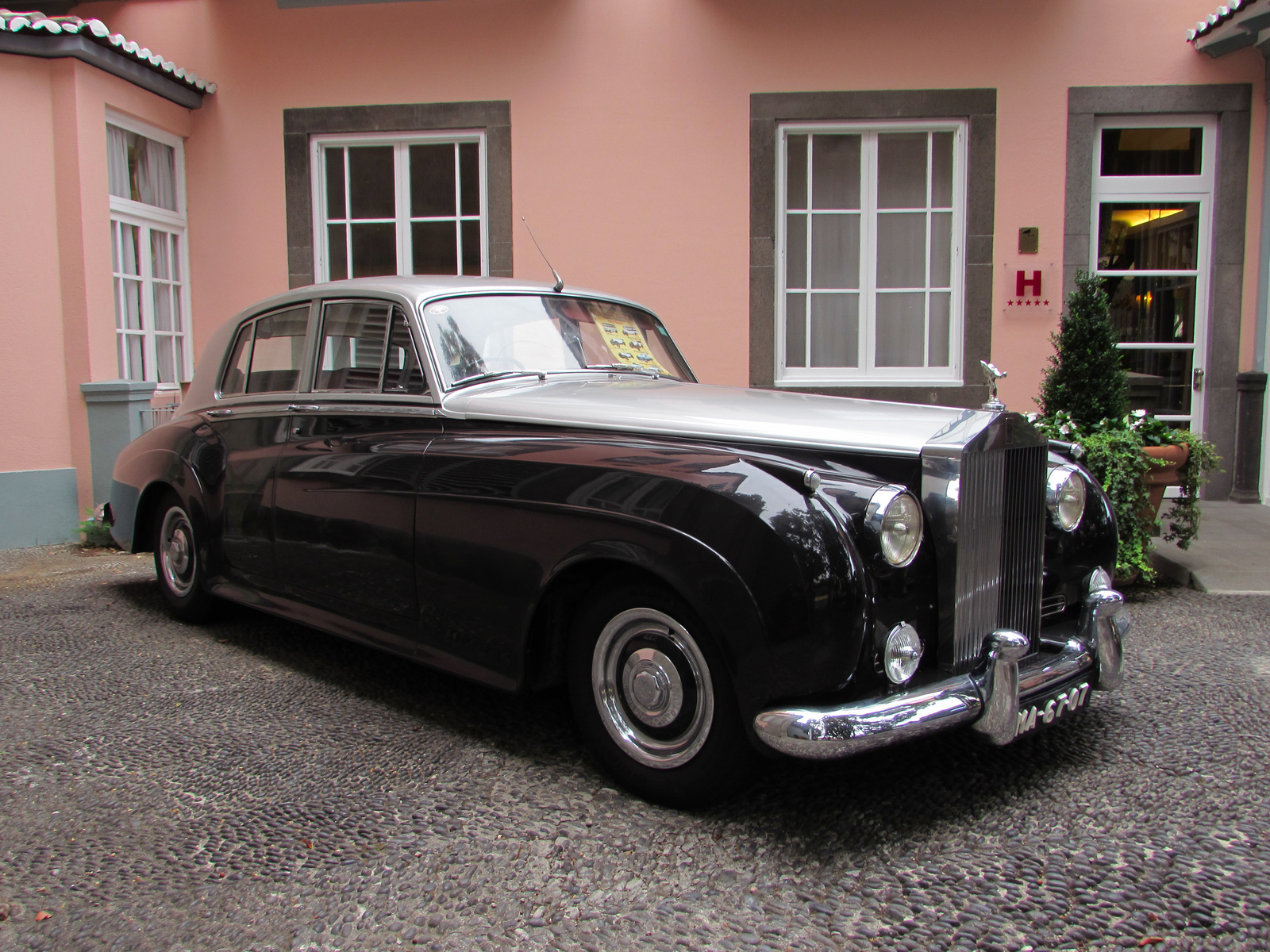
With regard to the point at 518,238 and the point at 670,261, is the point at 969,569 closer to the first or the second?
the point at 670,261

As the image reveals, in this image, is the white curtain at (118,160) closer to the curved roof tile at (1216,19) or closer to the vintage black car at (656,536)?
the vintage black car at (656,536)

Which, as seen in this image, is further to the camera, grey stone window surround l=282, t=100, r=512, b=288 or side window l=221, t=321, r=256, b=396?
grey stone window surround l=282, t=100, r=512, b=288

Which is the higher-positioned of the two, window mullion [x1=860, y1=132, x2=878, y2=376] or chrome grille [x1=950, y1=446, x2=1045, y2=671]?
window mullion [x1=860, y1=132, x2=878, y2=376]

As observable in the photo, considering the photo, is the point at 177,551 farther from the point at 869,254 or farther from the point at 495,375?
the point at 869,254

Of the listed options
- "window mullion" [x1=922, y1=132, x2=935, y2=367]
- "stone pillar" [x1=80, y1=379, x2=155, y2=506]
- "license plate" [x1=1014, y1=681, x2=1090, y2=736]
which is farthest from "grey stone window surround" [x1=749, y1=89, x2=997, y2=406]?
"license plate" [x1=1014, y1=681, x2=1090, y2=736]

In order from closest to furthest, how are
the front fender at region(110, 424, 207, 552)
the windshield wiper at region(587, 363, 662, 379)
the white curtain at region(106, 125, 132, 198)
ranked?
the windshield wiper at region(587, 363, 662, 379)
the front fender at region(110, 424, 207, 552)
the white curtain at region(106, 125, 132, 198)

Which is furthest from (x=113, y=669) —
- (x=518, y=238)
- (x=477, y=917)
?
(x=518, y=238)

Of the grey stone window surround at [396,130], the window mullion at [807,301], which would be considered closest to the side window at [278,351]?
the grey stone window surround at [396,130]

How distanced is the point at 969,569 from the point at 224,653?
3160 millimetres

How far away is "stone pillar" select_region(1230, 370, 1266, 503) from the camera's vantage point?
7.56 metres

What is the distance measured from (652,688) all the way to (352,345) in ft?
6.33

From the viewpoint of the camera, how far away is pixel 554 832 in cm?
250

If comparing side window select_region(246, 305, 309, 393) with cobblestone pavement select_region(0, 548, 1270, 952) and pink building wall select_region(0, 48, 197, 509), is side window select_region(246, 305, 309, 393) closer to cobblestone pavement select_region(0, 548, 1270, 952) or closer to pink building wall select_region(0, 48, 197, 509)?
cobblestone pavement select_region(0, 548, 1270, 952)

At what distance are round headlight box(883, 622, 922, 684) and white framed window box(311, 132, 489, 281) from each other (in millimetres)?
6297
